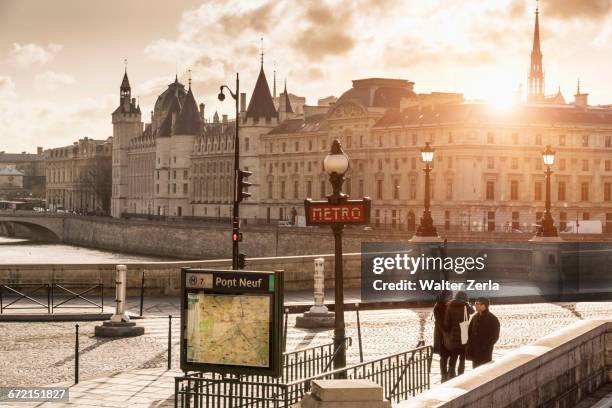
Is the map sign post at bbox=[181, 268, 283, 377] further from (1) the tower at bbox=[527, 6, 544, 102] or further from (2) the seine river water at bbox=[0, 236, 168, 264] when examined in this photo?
(1) the tower at bbox=[527, 6, 544, 102]

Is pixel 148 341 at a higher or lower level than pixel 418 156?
lower

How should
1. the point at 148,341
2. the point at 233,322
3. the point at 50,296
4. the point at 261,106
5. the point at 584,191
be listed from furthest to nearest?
the point at 261,106
the point at 584,191
the point at 50,296
the point at 148,341
the point at 233,322

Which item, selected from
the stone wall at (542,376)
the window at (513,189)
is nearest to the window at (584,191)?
the window at (513,189)

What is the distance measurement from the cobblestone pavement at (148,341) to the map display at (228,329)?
430cm

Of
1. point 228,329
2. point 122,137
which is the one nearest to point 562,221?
point 228,329

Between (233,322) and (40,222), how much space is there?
4932 inches

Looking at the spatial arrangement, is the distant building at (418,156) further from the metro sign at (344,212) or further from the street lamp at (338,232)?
the metro sign at (344,212)

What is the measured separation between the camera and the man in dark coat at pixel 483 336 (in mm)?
14078

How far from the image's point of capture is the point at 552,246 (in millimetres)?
32500

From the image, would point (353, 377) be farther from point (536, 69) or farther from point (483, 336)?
point (536, 69)

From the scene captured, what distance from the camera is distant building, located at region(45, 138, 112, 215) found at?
603 ft

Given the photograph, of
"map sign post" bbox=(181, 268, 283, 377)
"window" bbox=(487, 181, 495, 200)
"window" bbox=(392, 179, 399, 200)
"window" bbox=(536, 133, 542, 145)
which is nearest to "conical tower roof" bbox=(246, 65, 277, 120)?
"window" bbox=(392, 179, 399, 200)

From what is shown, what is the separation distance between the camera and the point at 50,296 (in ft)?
83.5

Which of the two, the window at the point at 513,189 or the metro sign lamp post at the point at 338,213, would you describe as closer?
the metro sign lamp post at the point at 338,213
